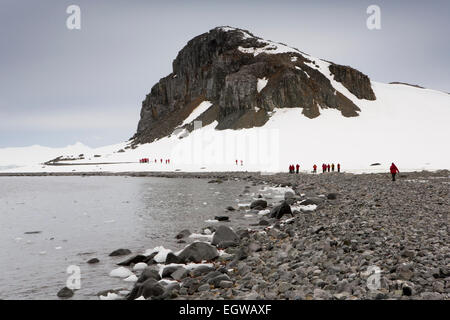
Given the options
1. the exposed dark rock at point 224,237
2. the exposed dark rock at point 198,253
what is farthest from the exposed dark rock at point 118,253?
the exposed dark rock at point 224,237

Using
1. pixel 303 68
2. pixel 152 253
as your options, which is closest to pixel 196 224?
pixel 152 253

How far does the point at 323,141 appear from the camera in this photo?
7694 cm

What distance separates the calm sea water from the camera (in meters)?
11.5

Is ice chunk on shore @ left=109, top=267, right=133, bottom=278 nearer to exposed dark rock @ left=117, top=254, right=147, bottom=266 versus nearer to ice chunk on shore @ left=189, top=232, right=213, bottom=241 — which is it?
exposed dark rock @ left=117, top=254, right=147, bottom=266

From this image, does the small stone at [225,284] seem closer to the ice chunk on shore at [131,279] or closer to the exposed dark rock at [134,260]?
the ice chunk on shore at [131,279]

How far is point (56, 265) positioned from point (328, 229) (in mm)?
10028

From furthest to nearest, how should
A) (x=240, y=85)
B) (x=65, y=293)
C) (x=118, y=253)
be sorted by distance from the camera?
(x=240, y=85)
(x=118, y=253)
(x=65, y=293)

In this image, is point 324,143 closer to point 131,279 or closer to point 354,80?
point 354,80

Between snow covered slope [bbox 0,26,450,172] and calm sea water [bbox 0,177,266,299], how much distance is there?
31.2m

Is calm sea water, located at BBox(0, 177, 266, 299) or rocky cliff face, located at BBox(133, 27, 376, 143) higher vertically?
rocky cliff face, located at BBox(133, 27, 376, 143)

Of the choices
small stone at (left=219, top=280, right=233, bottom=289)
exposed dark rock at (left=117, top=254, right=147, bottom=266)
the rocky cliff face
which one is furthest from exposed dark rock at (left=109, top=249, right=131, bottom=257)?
the rocky cliff face

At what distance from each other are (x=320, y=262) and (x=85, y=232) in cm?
1395

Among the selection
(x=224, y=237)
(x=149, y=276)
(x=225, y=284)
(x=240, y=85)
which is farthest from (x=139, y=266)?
(x=240, y=85)

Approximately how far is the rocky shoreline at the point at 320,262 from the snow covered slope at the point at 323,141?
36.9 metres
